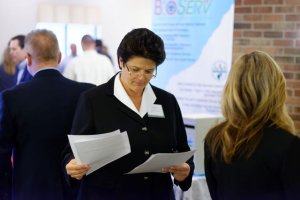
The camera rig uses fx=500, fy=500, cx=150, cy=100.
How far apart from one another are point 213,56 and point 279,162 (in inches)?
114

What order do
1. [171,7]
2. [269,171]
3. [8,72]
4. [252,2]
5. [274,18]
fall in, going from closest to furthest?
[269,171], [274,18], [252,2], [171,7], [8,72]

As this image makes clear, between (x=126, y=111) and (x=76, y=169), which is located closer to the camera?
(x=76, y=169)

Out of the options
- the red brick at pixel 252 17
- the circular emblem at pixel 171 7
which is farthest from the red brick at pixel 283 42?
the circular emblem at pixel 171 7

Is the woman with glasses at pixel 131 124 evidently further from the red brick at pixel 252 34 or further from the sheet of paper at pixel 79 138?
the red brick at pixel 252 34

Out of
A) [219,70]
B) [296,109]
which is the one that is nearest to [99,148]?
[296,109]

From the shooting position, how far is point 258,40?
396 centimetres

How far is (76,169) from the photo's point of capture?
1954 mm

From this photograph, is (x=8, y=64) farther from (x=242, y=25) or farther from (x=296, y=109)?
(x=296, y=109)

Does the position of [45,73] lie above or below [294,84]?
above

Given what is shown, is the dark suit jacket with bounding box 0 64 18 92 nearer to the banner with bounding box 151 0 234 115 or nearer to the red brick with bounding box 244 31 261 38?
the banner with bounding box 151 0 234 115

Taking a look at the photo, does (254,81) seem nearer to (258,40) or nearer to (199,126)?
(199,126)

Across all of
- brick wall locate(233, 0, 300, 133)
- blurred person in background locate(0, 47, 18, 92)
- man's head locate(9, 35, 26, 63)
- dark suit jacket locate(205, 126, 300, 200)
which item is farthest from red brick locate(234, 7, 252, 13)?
man's head locate(9, 35, 26, 63)

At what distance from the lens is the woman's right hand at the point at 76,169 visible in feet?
6.39

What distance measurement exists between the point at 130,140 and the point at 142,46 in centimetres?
40
